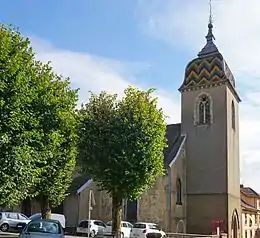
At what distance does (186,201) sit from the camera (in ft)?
141

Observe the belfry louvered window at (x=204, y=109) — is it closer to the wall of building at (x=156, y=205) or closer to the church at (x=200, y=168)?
the church at (x=200, y=168)

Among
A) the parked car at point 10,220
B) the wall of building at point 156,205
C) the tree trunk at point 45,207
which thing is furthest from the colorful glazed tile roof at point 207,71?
the tree trunk at point 45,207

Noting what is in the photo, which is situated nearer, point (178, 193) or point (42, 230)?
point (42, 230)

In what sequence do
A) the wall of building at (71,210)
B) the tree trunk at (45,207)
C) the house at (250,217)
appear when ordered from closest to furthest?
the tree trunk at (45,207)
the wall of building at (71,210)
the house at (250,217)

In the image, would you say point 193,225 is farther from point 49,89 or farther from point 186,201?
point 49,89

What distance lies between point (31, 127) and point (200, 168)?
85.7 feet

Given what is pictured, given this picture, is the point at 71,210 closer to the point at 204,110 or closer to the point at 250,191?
the point at 204,110

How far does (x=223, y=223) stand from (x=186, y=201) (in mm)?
4246

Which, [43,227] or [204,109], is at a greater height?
[204,109]

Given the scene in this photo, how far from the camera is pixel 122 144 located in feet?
88.8

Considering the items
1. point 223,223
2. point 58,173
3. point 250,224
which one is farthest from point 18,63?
point 250,224

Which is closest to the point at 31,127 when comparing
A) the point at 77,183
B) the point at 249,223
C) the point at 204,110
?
the point at 77,183

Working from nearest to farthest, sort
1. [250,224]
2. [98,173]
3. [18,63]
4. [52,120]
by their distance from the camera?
[18,63] → [52,120] → [98,173] → [250,224]

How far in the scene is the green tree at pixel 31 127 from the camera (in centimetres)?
1809
